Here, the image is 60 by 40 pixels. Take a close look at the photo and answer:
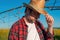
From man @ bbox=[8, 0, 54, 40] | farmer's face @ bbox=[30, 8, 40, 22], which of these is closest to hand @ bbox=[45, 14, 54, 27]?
man @ bbox=[8, 0, 54, 40]

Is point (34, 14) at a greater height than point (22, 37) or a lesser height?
greater

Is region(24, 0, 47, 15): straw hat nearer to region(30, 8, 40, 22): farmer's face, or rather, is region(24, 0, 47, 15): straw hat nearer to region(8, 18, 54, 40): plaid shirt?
region(30, 8, 40, 22): farmer's face

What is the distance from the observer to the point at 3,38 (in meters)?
9.18

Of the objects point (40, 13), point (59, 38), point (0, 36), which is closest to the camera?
point (40, 13)

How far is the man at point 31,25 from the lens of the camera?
336cm

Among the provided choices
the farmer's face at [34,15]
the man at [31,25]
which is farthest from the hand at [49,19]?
the farmer's face at [34,15]

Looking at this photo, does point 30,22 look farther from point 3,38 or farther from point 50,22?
point 3,38

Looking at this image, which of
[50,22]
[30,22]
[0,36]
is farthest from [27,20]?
[0,36]

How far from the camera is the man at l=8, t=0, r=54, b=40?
11.0ft

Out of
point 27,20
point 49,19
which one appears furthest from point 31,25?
point 49,19

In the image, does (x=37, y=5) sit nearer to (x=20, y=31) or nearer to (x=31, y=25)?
(x=31, y=25)

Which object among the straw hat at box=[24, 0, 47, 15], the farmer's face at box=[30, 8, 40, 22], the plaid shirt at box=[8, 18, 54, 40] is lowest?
the plaid shirt at box=[8, 18, 54, 40]

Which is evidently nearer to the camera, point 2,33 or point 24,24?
point 24,24

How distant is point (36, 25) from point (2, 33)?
5.63m
